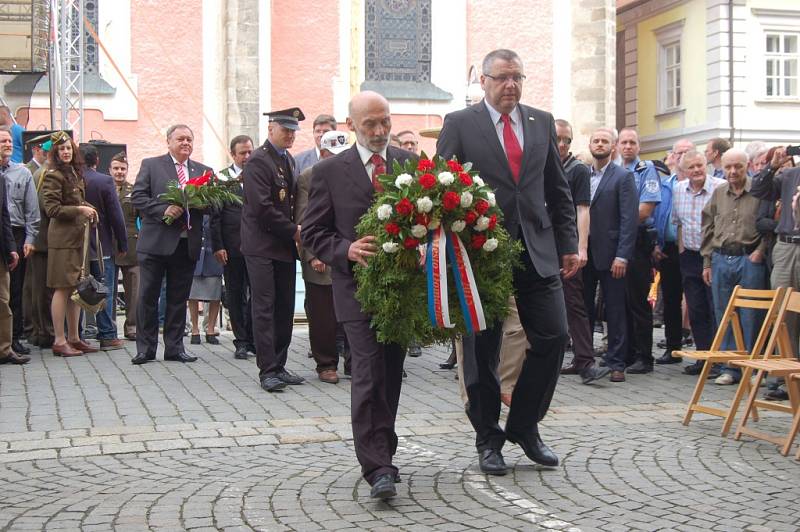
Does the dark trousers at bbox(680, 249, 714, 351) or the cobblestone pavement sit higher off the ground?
the dark trousers at bbox(680, 249, 714, 351)

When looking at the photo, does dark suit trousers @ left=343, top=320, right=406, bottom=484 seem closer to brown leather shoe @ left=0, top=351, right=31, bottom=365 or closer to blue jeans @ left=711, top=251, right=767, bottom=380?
blue jeans @ left=711, top=251, right=767, bottom=380

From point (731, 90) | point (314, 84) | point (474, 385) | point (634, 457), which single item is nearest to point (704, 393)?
point (634, 457)

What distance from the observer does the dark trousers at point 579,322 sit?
10.7 m

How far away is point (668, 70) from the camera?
34.2 metres

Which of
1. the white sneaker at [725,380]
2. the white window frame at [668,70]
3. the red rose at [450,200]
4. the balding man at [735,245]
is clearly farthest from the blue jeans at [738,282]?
the white window frame at [668,70]

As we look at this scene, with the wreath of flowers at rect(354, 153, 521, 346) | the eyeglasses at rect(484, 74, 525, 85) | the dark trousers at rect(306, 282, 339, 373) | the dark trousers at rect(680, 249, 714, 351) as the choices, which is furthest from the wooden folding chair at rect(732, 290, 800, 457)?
the dark trousers at rect(306, 282, 339, 373)

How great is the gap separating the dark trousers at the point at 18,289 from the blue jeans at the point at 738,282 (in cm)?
684

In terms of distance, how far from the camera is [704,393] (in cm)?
1009

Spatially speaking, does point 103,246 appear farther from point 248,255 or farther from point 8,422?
point 8,422

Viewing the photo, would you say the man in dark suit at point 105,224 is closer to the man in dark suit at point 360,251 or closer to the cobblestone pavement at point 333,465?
the cobblestone pavement at point 333,465

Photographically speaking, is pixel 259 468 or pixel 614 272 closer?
pixel 259 468

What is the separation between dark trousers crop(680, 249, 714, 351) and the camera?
38.5 feet

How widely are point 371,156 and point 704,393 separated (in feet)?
15.9

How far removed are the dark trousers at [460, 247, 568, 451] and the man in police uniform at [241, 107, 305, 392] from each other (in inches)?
131
